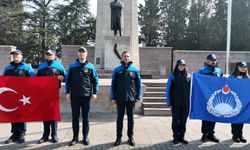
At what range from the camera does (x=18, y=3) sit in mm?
42969

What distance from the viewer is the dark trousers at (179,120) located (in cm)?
678

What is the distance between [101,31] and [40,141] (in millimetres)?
14300

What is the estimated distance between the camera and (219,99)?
22.9 ft

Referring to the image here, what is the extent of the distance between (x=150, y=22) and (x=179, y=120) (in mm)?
45720

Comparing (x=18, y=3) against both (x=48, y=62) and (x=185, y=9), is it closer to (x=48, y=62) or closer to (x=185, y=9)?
(x=185, y=9)

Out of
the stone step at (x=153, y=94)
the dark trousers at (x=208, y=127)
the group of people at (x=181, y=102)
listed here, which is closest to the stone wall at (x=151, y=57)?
the stone step at (x=153, y=94)

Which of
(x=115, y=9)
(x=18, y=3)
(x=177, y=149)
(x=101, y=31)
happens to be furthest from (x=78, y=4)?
(x=177, y=149)

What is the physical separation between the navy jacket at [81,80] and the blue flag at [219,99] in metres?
2.18

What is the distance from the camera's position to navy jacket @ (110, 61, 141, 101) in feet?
21.7

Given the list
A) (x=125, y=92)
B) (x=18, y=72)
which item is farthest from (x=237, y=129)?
(x=18, y=72)

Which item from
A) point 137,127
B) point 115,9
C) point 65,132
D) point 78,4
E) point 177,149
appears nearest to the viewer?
point 177,149

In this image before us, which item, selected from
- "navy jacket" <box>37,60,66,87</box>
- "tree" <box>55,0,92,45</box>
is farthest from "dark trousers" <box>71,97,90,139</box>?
"tree" <box>55,0,92,45</box>

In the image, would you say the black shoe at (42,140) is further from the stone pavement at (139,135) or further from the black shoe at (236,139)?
the black shoe at (236,139)

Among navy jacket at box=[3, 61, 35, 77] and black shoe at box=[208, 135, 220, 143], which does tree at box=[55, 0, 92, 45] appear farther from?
black shoe at box=[208, 135, 220, 143]
